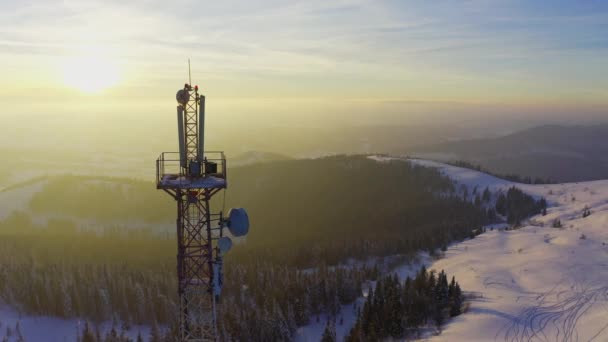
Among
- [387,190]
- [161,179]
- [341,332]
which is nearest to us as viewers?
[161,179]

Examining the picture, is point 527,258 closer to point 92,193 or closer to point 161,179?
point 161,179

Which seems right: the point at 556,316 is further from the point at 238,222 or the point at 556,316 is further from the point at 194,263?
the point at 194,263

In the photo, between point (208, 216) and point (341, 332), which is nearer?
point (208, 216)

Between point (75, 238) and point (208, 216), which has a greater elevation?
point (208, 216)

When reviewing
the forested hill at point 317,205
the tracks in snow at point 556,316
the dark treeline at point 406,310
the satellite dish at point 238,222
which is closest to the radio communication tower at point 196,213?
the satellite dish at point 238,222

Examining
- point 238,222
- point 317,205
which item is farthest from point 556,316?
point 317,205

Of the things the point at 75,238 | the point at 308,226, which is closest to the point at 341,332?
the point at 308,226

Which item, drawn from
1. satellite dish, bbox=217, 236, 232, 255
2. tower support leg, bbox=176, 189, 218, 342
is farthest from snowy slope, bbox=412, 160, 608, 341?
satellite dish, bbox=217, 236, 232, 255
